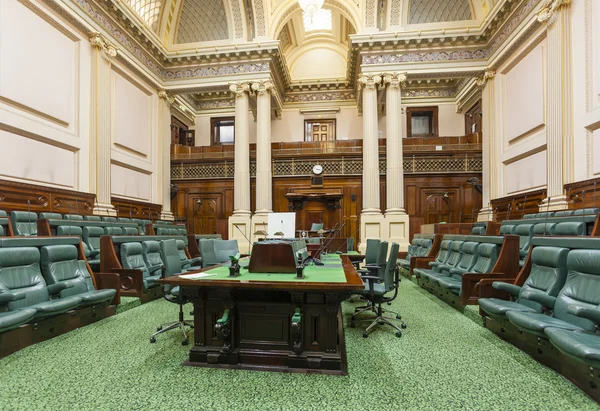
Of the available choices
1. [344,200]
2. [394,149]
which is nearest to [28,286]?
[344,200]

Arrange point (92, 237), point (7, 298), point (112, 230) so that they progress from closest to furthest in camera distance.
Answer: point (7, 298), point (92, 237), point (112, 230)

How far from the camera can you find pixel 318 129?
1287cm

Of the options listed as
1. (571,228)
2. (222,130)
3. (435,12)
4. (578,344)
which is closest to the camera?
(578,344)

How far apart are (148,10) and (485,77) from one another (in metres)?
10.9

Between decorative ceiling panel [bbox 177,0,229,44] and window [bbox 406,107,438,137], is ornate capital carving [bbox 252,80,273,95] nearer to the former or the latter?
decorative ceiling panel [bbox 177,0,229,44]

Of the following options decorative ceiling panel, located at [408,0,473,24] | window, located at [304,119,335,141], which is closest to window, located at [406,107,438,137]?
window, located at [304,119,335,141]

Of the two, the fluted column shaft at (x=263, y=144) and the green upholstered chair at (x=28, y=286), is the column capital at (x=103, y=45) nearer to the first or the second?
the fluted column shaft at (x=263, y=144)

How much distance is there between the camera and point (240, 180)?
9.63 m

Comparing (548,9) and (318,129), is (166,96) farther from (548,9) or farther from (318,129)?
(548,9)

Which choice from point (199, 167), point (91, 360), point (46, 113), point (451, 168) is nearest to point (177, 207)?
point (199, 167)

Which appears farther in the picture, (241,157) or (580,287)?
(241,157)

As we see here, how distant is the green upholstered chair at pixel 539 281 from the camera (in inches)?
103

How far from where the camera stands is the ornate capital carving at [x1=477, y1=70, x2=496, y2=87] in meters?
8.88

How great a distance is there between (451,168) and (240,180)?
7312 millimetres
